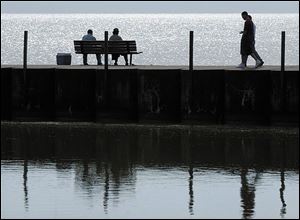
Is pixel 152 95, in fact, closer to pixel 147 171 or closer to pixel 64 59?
pixel 64 59

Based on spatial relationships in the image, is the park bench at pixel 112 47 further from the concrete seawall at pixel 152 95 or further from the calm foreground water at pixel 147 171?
the calm foreground water at pixel 147 171

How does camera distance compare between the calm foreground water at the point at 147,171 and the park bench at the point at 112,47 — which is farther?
the park bench at the point at 112,47

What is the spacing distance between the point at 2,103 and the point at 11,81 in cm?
72

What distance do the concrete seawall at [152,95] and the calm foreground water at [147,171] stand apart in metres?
0.60

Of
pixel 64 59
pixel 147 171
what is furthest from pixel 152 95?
pixel 147 171

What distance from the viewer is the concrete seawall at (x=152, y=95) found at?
28.1m

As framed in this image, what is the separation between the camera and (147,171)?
77.9 feet

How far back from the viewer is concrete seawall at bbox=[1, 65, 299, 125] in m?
28.1

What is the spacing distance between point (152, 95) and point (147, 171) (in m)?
5.54

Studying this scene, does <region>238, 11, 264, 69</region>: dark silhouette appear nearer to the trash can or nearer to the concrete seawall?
the concrete seawall

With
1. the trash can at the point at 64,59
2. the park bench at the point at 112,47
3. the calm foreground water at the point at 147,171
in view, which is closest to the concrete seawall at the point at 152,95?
the calm foreground water at the point at 147,171

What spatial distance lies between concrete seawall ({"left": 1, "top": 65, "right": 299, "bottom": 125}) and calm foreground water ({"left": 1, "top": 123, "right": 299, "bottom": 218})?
1.95ft

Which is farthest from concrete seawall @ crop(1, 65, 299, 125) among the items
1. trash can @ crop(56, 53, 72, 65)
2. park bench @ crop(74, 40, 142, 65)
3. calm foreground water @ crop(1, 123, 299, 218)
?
trash can @ crop(56, 53, 72, 65)

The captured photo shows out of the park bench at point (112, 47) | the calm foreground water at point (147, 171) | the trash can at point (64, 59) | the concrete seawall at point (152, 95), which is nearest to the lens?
the calm foreground water at point (147, 171)
